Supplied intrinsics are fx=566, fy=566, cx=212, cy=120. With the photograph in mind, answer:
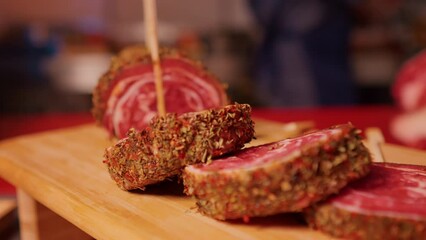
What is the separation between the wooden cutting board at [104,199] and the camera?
159 centimetres

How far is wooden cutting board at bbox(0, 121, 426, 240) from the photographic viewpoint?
62.8 inches

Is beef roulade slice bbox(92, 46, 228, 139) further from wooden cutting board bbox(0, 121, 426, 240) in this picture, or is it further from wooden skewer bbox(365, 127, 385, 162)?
wooden skewer bbox(365, 127, 385, 162)

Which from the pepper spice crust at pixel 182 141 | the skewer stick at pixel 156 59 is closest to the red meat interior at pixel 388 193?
the pepper spice crust at pixel 182 141

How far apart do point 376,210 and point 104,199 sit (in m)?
0.92

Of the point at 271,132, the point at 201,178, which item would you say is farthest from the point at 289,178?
the point at 271,132

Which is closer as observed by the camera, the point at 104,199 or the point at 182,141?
the point at 182,141

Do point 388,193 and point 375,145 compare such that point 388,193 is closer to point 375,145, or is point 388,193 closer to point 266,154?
point 266,154

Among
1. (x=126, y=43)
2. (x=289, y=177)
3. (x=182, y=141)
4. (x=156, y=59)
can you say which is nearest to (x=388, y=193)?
(x=289, y=177)

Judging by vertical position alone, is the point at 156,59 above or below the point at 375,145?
above

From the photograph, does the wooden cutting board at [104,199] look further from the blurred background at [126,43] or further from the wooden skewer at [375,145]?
the blurred background at [126,43]

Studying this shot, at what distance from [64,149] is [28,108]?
19.4 ft

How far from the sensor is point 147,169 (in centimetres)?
174

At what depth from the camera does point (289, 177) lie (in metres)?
1.47

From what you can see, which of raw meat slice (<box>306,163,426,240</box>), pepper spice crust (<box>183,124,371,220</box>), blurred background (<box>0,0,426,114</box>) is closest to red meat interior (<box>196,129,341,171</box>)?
pepper spice crust (<box>183,124,371,220</box>)
